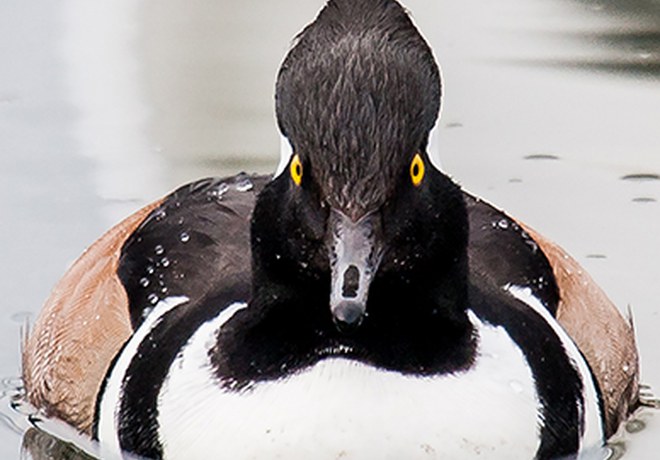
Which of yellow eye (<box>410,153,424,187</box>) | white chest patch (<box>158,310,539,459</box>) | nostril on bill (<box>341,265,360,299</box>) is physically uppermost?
yellow eye (<box>410,153,424,187</box>)

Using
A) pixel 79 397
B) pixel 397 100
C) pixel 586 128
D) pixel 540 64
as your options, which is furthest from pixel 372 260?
pixel 540 64

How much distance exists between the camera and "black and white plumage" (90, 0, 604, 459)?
587cm

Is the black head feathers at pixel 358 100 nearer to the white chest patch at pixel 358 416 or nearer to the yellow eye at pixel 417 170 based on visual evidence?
the yellow eye at pixel 417 170

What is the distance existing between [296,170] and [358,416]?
81 centimetres

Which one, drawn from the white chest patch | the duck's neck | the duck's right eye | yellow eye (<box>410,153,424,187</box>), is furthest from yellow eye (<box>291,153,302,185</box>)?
the white chest patch

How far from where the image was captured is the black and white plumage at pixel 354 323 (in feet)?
19.2

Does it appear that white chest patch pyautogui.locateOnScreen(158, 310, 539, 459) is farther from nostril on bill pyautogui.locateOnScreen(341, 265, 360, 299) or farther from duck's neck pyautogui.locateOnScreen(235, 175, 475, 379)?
nostril on bill pyautogui.locateOnScreen(341, 265, 360, 299)

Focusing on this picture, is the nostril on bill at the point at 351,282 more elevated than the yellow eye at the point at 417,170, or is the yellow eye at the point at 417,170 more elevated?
the yellow eye at the point at 417,170

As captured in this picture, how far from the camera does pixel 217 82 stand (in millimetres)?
10766

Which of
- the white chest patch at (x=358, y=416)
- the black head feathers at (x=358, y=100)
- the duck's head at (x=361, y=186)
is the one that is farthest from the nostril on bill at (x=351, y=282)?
→ the white chest patch at (x=358, y=416)

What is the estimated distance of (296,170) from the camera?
595 cm

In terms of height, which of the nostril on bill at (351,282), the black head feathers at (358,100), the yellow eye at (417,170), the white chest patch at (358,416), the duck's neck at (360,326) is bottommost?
the white chest patch at (358,416)

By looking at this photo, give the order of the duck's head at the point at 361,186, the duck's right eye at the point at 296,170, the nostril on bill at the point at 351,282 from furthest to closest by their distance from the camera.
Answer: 1. the duck's right eye at the point at 296,170
2. the duck's head at the point at 361,186
3. the nostril on bill at the point at 351,282

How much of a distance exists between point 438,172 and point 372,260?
53 cm
